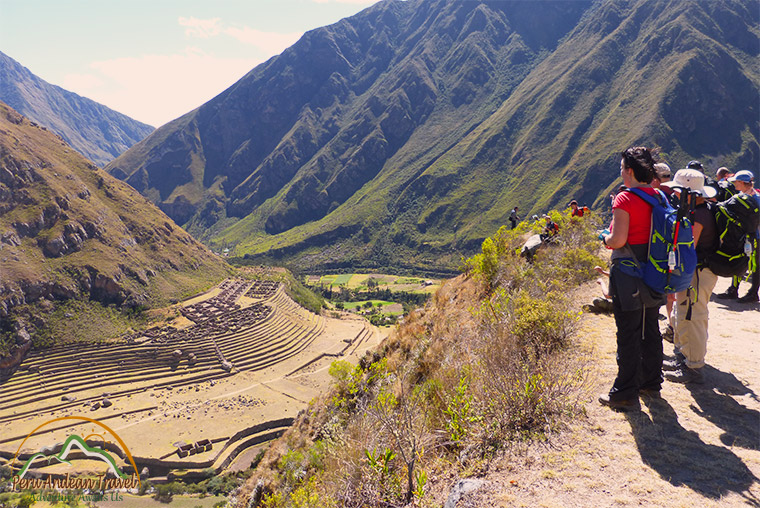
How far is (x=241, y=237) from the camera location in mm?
176500

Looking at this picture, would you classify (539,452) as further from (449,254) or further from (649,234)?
(449,254)

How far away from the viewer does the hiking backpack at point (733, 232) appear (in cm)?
491

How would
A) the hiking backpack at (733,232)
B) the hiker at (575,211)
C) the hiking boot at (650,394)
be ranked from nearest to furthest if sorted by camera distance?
the hiking boot at (650,394), the hiking backpack at (733,232), the hiker at (575,211)

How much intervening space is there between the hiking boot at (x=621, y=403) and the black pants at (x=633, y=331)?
4 cm

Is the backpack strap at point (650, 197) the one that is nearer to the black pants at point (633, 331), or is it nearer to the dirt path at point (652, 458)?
the black pants at point (633, 331)

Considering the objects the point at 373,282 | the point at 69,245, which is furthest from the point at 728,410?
the point at 373,282

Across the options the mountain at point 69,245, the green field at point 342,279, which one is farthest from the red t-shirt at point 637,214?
the green field at point 342,279

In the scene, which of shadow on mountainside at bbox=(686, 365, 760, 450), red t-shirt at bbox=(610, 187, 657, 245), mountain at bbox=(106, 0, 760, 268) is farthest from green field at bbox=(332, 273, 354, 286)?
red t-shirt at bbox=(610, 187, 657, 245)

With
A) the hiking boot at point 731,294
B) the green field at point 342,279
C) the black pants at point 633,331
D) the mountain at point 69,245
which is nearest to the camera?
the black pants at point 633,331

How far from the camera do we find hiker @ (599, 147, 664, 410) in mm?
3713

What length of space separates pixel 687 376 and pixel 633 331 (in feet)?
4.88

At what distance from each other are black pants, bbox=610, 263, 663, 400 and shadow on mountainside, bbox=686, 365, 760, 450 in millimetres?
691

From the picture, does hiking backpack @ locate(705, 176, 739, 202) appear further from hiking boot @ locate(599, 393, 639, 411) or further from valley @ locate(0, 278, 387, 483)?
valley @ locate(0, 278, 387, 483)

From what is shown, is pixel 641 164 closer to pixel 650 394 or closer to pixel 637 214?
pixel 637 214
